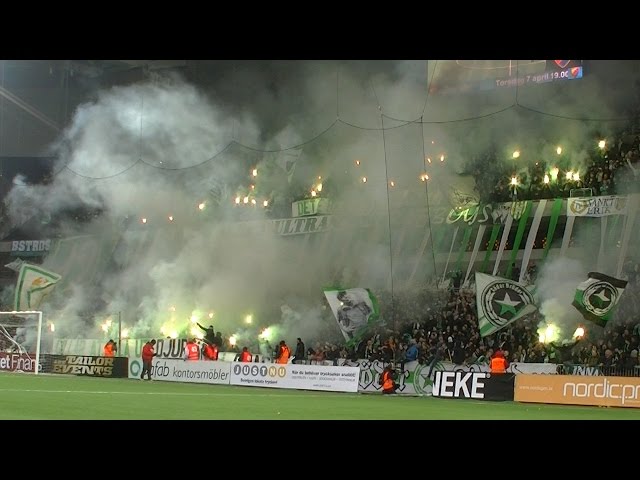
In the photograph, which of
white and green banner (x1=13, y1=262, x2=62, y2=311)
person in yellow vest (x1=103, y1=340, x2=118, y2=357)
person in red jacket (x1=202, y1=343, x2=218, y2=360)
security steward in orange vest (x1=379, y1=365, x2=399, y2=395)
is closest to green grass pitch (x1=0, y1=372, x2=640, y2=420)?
security steward in orange vest (x1=379, y1=365, x2=399, y2=395)

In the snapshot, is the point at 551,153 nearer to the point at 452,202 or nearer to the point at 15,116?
the point at 452,202

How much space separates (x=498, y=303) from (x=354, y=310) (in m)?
4.59

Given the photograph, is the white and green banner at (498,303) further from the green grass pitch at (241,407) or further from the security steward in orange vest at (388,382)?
the green grass pitch at (241,407)

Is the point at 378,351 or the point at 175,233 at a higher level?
the point at 175,233

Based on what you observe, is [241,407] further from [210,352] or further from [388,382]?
[210,352]

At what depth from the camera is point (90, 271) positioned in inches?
1206

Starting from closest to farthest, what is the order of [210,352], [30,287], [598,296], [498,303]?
[598,296] → [498,303] → [210,352] → [30,287]

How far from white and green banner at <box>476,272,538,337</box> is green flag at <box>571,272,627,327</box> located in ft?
4.44

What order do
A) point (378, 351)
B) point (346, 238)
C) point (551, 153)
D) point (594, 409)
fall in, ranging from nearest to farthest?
1. point (594, 409)
2. point (378, 351)
3. point (551, 153)
4. point (346, 238)

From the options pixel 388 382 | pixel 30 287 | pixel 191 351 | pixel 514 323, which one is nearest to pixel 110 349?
pixel 191 351

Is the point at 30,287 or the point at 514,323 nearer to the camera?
the point at 514,323

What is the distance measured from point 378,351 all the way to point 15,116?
44.0 ft

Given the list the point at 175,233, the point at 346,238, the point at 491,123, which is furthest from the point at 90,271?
the point at 491,123

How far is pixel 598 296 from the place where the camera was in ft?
68.7
